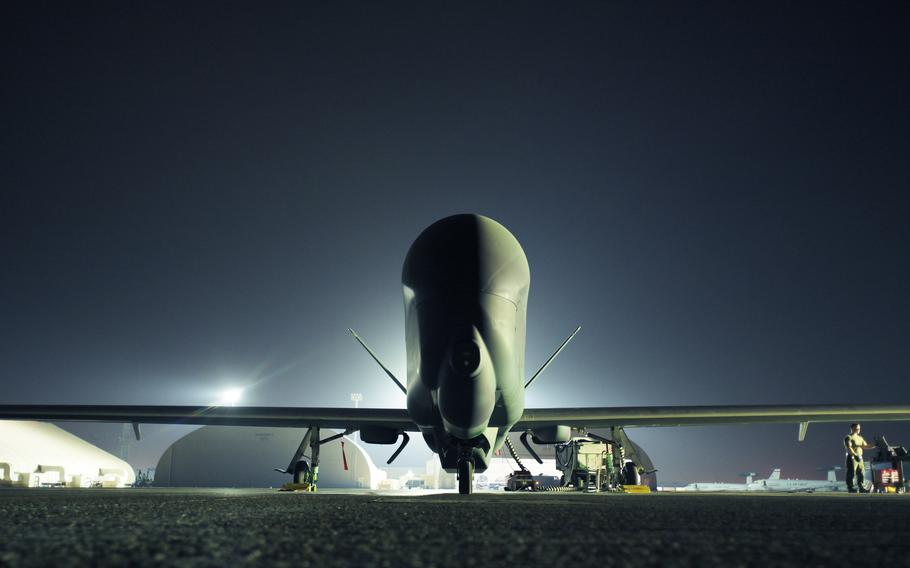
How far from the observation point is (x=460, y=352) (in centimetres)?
866

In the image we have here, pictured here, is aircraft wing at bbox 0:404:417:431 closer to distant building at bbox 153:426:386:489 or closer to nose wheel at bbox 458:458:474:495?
nose wheel at bbox 458:458:474:495

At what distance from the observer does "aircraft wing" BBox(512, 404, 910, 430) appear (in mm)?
17828

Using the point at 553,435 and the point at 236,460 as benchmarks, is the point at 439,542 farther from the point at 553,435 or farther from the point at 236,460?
the point at 236,460

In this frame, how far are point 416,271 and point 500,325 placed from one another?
140 centimetres

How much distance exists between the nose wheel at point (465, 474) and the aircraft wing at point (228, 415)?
20.0ft

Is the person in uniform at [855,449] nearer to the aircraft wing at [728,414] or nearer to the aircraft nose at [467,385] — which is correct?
the aircraft wing at [728,414]

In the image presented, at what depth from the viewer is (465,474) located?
34.9 feet

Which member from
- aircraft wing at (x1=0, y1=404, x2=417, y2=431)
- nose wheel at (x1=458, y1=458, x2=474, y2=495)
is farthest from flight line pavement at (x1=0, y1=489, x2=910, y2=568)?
aircraft wing at (x1=0, y1=404, x2=417, y2=431)

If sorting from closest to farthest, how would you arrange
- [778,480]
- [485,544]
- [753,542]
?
[485,544]
[753,542]
[778,480]

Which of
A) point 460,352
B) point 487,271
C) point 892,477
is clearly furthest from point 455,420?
point 892,477

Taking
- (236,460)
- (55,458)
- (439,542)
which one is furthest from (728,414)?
(55,458)

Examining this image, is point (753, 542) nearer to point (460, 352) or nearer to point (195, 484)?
point (460, 352)

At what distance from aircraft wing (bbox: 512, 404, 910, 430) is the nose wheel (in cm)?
677

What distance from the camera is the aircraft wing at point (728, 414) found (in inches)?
702
